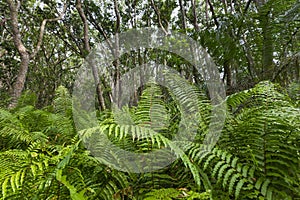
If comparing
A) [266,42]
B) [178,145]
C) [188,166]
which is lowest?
[188,166]

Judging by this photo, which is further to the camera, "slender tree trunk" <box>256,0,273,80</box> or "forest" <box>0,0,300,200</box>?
"slender tree trunk" <box>256,0,273,80</box>

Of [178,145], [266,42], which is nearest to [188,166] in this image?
[178,145]

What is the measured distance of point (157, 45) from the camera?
445 inches

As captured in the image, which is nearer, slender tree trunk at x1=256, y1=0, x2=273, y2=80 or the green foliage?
the green foliage

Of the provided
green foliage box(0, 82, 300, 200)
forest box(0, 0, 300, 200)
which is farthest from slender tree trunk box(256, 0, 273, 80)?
green foliage box(0, 82, 300, 200)

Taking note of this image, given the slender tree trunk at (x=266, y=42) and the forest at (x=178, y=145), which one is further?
the slender tree trunk at (x=266, y=42)

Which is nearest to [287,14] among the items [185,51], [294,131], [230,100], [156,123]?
[230,100]

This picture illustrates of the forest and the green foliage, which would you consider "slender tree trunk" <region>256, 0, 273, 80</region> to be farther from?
the green foliage

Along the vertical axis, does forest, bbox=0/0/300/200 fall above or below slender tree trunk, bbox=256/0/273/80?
below

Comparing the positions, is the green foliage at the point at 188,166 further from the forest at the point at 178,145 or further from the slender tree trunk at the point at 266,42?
the slender tree trunk at the point at 266,42

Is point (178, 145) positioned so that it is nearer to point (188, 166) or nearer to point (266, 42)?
point (188, 166)

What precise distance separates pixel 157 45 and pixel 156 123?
9804 millimetres

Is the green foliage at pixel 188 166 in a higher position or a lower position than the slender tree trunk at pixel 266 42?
lower

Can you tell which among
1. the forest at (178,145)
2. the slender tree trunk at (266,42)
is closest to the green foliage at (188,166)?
→ the forest at (178,145)
